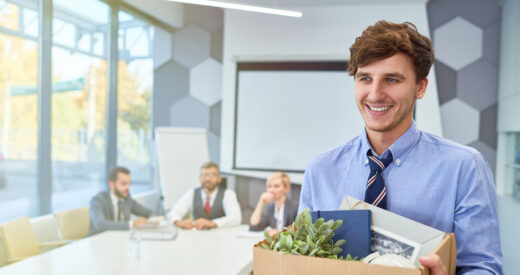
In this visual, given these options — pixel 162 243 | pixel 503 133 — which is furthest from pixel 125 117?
pixel 503 133

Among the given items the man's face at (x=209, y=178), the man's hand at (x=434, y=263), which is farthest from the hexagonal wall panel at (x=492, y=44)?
the man's hand at (x=434, y=263)

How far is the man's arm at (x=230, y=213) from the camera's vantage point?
389 cm

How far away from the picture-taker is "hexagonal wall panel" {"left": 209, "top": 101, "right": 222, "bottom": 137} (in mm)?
6023

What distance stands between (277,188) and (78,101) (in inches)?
95.4

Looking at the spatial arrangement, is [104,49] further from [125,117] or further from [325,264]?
[325,264]

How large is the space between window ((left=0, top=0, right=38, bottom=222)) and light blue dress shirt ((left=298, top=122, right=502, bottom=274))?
11.6 ft

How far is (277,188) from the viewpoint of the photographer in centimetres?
Result: 387

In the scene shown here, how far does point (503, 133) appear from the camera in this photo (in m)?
5.13

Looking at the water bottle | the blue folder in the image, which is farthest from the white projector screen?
the blue folder

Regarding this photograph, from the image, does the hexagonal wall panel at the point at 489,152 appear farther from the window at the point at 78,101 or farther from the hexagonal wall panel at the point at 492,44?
the window at the point at 78,101

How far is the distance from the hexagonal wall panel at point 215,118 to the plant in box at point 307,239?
5204 mm

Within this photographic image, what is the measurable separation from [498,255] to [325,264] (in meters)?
0.40

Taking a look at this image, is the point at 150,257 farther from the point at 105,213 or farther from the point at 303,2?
the point at 303,2

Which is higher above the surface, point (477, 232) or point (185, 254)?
point (477, 232)
